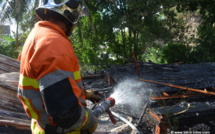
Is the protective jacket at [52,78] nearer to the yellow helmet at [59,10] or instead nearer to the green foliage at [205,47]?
the yellow helmet at [59,10]

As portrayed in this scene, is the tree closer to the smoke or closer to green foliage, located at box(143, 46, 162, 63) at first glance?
green foliage, located at box(143, 46, 162, 63)

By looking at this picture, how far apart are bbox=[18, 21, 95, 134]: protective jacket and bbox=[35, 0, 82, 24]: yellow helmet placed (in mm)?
146

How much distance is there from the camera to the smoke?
4.48m

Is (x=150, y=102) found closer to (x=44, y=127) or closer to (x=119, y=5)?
(x=44, y=127)

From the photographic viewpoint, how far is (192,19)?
56.7 feet

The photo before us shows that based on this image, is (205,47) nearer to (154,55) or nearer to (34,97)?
(154,55)

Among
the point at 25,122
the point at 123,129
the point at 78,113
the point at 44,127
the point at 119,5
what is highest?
the point at 119,5

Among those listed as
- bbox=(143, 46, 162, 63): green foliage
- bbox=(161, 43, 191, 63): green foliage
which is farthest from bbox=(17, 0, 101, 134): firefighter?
bbox=(143, 46, 162, 63): green foliage

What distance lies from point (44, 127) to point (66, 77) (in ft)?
1.91

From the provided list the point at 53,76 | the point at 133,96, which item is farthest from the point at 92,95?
the point at 133,96

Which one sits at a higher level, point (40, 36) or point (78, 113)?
point (40, 36)

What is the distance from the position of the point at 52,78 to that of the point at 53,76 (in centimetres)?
1

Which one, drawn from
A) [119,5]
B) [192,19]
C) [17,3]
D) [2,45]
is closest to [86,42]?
[119,5]

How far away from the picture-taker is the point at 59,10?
170 cm
